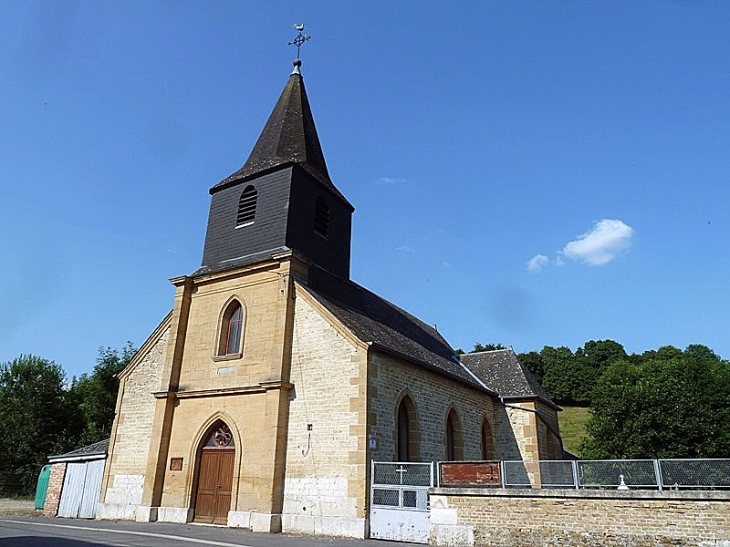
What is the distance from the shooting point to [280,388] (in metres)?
14.4

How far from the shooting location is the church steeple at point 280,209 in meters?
17.6

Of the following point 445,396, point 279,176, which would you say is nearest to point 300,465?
point 445,396

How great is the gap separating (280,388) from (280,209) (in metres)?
6.31

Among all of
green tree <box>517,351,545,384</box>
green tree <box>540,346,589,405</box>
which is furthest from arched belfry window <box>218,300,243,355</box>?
green tree <box>517,351,545,384</box>

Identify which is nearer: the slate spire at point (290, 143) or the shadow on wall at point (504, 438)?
the slate spire at point (290, 143)

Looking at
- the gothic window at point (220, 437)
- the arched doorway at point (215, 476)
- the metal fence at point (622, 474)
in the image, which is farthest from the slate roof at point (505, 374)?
the arched doorway at point (215, 476)

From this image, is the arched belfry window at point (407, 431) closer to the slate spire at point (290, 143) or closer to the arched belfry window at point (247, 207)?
the arched belfry window at point (247, 207)

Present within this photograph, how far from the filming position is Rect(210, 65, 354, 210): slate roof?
19031 mm

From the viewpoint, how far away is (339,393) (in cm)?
1383

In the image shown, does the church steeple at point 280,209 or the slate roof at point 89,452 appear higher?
the church steeple at point 280,209

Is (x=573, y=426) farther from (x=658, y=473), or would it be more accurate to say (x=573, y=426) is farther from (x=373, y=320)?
(x=658, y=473)

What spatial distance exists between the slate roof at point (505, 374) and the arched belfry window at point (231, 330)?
486 inches

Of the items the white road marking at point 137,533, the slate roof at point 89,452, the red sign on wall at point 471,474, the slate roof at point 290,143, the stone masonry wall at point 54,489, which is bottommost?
the white road marking at point 137,533

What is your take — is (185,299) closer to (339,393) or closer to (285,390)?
(285,390)
